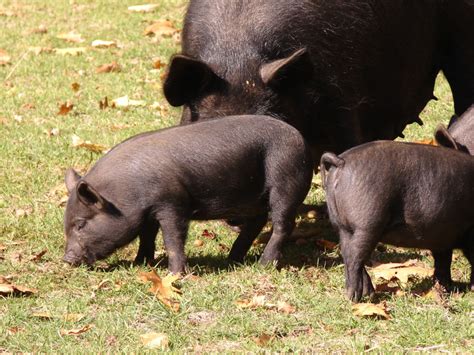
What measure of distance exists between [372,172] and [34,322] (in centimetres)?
185

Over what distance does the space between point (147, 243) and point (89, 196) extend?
48 centimetres

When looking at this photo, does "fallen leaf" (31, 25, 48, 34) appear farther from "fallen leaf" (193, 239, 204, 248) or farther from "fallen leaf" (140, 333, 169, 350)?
"fallen leaf" (140, 333, 169, 350)

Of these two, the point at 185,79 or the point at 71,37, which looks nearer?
the point at 185,79

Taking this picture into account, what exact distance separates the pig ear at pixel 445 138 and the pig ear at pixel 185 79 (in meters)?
1.33

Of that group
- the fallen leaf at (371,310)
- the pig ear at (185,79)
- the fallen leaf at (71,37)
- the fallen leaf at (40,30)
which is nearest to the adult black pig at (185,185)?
the pig ear at (185,79)

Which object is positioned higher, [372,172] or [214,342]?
[372,172]

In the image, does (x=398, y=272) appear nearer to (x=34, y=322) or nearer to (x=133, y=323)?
(x=133, y=323)

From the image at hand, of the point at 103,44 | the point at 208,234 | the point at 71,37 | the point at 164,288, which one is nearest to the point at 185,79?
the point at 208,234

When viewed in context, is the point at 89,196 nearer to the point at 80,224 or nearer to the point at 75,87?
the point at 80,224

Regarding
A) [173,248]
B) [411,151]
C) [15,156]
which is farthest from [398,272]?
[15,156]

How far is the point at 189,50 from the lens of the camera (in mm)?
6828

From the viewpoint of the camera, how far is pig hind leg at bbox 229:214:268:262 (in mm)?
6512

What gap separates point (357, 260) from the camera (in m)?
5.61

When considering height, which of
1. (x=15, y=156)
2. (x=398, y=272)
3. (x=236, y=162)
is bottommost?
(x=15, y=156)
